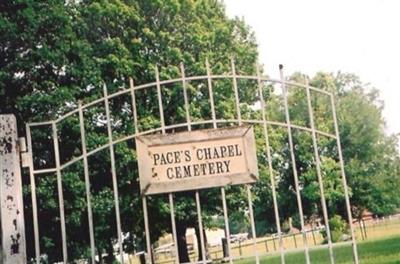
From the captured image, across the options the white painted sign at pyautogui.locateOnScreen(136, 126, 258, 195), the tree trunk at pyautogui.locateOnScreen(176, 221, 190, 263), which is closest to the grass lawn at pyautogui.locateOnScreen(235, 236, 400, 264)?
the tree trunk at pyautogui.locateOnScreen(176, 221, 190, 263)

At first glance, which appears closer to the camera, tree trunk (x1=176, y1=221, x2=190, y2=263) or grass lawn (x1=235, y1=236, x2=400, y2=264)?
grass lawn (x1=235, y1=236, x2=400, y2=264)

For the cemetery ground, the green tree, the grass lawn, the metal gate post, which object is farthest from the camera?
the green tree

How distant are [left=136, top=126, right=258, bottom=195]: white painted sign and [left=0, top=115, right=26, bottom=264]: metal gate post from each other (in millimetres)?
1024

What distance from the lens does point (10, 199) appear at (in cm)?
461

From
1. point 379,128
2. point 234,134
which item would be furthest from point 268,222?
point 234,134

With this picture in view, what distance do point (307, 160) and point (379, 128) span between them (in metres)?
12.2

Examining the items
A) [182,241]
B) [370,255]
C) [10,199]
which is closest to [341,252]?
[370,255]

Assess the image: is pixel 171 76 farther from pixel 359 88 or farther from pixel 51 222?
pixel 359 88

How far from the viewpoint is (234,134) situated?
4.87m

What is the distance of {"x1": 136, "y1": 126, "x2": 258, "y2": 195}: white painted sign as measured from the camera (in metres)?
4.77

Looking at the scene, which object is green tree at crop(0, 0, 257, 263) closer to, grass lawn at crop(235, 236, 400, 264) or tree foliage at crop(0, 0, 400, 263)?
tree foliage at crop(0, 0, 400, 263)

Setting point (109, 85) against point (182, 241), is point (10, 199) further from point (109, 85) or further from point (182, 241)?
point (182, 241)

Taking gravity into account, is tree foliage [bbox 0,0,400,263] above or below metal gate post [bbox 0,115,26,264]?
above

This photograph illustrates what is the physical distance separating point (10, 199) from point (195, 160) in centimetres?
156
